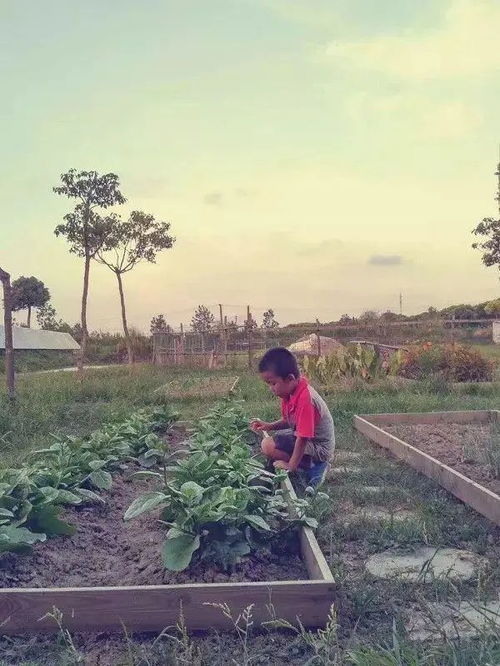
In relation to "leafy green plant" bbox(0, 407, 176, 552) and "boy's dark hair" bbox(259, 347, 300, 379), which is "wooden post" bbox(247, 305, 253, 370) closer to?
"leafy green plant" bbox(0, 407, 176, 552)

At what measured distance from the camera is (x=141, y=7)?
8453mm

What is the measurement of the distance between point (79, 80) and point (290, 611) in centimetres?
874

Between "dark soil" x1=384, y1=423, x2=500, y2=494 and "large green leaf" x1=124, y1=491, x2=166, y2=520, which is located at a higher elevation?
"large green leaf" x1=124, y1=491, x2=166, y2=520

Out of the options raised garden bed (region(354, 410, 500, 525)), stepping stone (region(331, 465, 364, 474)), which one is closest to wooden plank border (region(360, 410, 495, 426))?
raised garden bed (region(354, 410, 500, 525))

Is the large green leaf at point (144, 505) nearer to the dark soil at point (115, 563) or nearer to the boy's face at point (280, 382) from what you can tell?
the dark soil at point (115, 563)

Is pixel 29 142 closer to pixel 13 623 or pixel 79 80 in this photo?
pixel 79 80

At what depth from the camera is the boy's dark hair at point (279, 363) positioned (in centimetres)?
436

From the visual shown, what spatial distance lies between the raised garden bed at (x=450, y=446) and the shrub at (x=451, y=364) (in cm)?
Result: 534

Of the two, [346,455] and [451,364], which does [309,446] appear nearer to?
[346,455]

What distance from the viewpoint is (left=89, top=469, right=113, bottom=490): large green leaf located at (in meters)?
3.99

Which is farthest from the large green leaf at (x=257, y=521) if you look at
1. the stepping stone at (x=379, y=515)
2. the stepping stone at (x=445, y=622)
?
the stepping stone at (x=379, y=515)

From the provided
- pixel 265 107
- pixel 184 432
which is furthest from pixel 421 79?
pixel 184 432

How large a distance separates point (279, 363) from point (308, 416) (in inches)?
15.7

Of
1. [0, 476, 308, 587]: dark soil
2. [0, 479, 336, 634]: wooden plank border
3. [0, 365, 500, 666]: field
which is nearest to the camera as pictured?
[0, 365, 500, 666]: field
